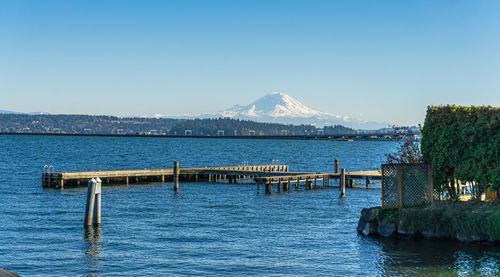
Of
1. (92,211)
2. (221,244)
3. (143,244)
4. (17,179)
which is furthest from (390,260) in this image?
(17,179)

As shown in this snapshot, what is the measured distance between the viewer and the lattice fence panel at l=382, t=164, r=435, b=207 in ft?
83.6

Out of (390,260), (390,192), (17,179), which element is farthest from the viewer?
(17,179)

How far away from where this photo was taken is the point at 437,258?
22016mm

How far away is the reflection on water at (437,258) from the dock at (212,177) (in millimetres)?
24773

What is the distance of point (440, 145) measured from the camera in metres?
25.1

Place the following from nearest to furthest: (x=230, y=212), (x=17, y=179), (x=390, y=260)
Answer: (x=390, y=260)
(x=230, y=212)
(x=17, y=179)

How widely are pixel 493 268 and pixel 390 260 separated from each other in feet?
11.6

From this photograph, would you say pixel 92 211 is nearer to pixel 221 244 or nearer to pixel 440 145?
pixel 221 244

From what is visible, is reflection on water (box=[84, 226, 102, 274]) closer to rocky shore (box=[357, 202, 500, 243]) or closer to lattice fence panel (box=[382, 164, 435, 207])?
rocky shore (box=[357, 202, 500, 243])

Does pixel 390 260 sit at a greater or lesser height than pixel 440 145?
lesser

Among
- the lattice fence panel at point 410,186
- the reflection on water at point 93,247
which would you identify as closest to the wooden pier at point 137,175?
the reflection on water at point 93,247

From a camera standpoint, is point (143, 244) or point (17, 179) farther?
point (17, 179)

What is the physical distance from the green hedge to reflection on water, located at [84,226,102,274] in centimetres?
1411

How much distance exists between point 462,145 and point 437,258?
520 centimetres
